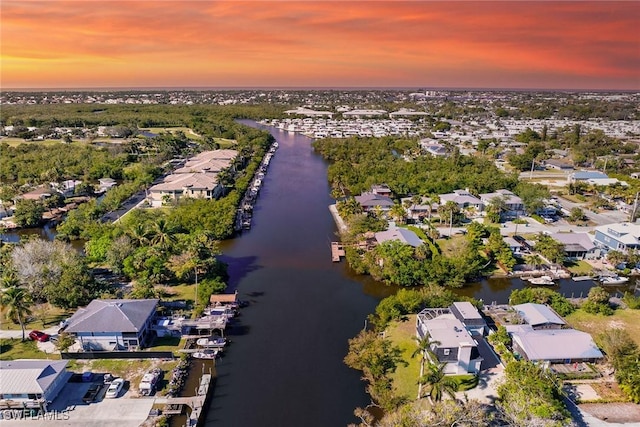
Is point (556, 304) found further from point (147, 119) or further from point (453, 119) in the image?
point (453, 119)

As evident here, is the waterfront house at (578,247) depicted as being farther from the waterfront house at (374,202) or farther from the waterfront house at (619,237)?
the waterfront house at (374,202)

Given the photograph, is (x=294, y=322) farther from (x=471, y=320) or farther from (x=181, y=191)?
(x=181, y=191)

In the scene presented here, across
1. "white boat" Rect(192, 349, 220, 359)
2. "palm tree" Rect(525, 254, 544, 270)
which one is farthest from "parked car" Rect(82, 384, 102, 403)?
"palm tree" Rect(525, 254, 544, 270)

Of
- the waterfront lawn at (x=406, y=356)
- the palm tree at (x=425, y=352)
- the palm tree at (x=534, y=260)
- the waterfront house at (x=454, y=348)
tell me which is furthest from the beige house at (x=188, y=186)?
the palm tree at (x=425, y=352)

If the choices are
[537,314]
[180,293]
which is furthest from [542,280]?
[180,293]

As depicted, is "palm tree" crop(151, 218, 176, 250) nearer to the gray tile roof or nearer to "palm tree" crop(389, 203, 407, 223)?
the gray tile roof
